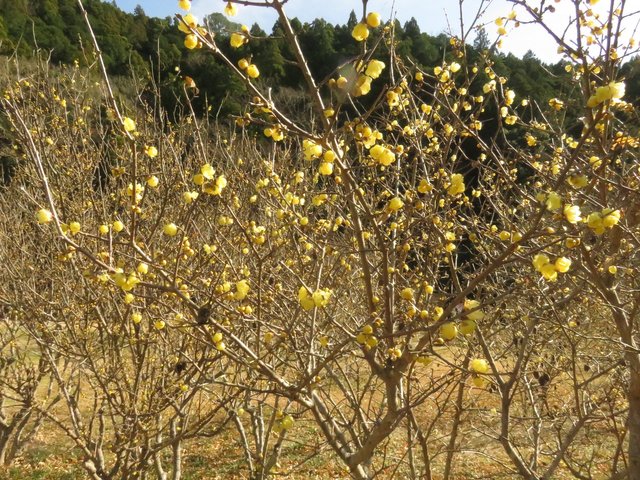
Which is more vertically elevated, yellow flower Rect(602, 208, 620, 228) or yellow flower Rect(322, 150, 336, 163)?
yellow flower Rect(322, 150, 336, 163)

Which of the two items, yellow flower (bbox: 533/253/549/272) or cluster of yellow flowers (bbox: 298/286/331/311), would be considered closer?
yellow flower (bbox: 533/253/549/272)

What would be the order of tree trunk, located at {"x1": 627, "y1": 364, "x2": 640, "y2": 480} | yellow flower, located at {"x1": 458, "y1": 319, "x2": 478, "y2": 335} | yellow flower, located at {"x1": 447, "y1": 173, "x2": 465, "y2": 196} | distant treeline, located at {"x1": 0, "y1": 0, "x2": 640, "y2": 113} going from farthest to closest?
1. distant treeline, located at {"x1": 0, "y1": 0, "x2": 640, "y2": 113}
2. tree trunk, located at {"x1": 627, "y1": 364, "x2": 640, "y2": 480}
3. yellow flower, located at {"x1": 447, "y1": 173, "x2": 465, "y2": 196}
4. yellow flower, located at {"x1": 458, "y1": 319, "x2": 478, "y2": 335}

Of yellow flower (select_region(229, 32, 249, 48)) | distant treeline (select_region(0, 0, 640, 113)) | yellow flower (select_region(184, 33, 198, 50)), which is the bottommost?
yellow flower (select_region(184, 33, 198, 50))

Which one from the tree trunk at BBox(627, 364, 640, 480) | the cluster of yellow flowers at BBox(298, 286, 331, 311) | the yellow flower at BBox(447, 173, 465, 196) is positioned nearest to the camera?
the cluster of yellow flowers at BBox(298, 286, 331, 311)

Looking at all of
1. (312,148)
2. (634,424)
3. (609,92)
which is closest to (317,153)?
(312,148)

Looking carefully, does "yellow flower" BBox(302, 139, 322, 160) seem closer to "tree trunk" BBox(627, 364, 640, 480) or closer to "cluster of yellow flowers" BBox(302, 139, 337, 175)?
"cluster of yellow flowers" BBox(302, 139, 337, 175)

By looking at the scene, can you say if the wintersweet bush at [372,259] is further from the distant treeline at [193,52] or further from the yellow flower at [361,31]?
the distant treeline at [193,52]

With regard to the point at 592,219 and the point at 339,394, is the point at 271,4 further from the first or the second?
the point at 339,394

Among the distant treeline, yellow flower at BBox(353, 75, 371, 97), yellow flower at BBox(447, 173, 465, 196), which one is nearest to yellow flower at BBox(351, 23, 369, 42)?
yellow flower at BBox(353, 75, 371, 97)

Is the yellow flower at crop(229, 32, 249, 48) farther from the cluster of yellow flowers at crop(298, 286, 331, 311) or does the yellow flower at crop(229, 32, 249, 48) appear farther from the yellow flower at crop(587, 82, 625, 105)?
the yellow flower at crop(587, 82, 625, 105)

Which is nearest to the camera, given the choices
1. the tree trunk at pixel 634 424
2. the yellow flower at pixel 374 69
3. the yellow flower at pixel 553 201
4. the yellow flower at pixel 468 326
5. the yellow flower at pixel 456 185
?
the yellow flower at pixel 553 201

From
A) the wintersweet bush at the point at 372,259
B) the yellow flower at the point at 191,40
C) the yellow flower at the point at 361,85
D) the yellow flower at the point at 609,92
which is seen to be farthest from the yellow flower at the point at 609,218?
the yellow flower at the point at 191,40

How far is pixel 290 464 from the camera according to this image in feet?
27.3

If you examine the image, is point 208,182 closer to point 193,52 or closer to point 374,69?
point 374,69
